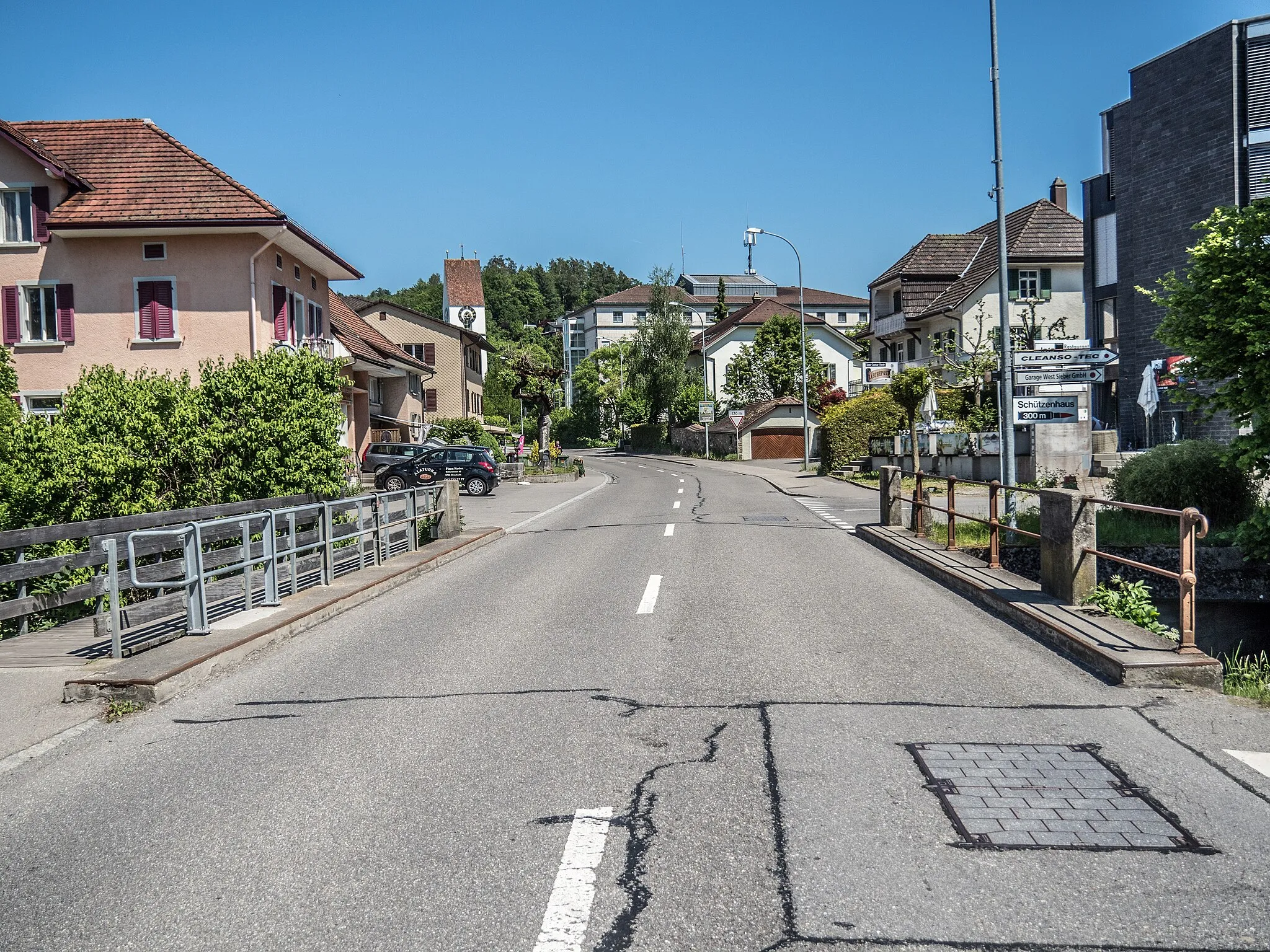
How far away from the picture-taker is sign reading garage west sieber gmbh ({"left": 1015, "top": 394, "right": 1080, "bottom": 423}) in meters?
14.7

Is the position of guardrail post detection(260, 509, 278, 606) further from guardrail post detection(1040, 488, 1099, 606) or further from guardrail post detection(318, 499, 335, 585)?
guardrail post detection(1040, 488, 1099, 606)

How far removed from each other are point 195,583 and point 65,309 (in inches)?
949

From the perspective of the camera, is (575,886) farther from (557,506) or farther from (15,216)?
(15,216)

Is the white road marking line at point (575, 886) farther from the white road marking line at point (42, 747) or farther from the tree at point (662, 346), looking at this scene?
the tree at point (662, 346)

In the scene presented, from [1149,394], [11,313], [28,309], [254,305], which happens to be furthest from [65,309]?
[1149,394]

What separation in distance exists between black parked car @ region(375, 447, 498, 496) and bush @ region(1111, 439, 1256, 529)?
25175mm

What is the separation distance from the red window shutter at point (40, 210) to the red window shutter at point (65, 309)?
1510mm

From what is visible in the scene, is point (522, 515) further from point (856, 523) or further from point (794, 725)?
point (794, 725)

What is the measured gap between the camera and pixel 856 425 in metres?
43.6

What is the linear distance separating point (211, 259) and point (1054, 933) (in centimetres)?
3015

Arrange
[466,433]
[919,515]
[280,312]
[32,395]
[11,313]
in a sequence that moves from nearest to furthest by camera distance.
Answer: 1. [919,515]
2. [32,395]
3. [11,313]
4. [280,312]
5. [466,433]

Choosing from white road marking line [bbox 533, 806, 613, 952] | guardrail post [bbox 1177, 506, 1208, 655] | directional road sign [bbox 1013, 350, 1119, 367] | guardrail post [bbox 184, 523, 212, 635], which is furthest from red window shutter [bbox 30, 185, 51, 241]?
guardrail post [bbox 1177, 506, 1208, 655]

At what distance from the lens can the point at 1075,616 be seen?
9133mm

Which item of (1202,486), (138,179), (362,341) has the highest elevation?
(138,179)
